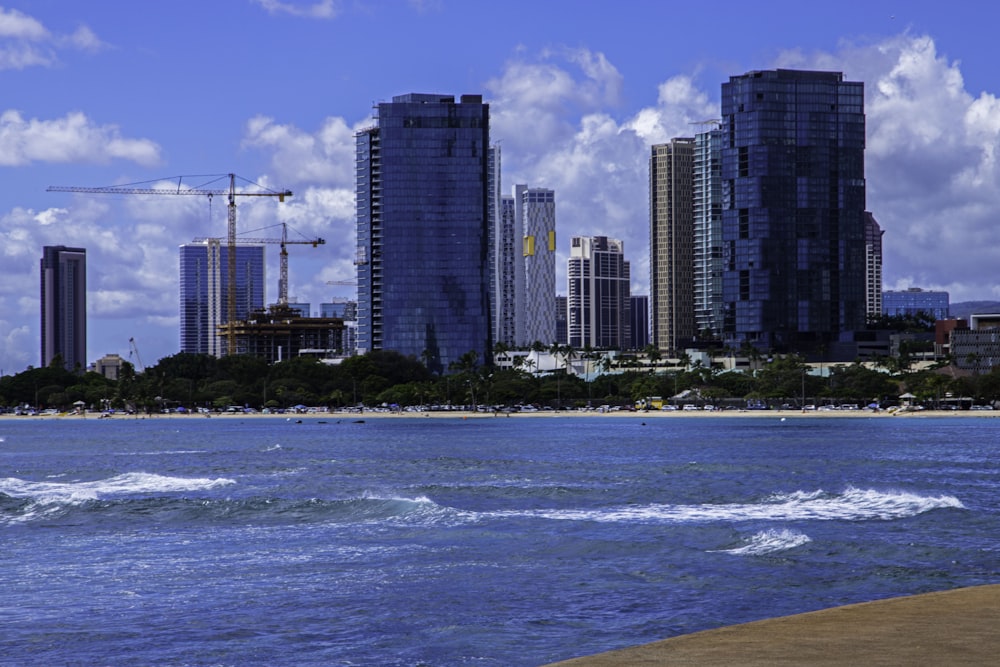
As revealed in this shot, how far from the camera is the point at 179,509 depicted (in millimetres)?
45562

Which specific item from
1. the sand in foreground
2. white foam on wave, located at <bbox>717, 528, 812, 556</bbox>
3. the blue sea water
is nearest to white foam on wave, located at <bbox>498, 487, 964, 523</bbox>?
the blue sea water

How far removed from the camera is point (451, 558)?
1228 inches

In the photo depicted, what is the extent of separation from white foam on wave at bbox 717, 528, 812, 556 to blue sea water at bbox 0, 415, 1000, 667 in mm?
119

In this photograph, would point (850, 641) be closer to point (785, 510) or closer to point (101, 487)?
point (785, 510)

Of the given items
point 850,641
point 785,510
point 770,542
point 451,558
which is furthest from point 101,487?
point 850,641

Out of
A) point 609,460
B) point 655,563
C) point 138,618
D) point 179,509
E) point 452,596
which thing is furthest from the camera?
point 609,460

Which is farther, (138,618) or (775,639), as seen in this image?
(138,618)

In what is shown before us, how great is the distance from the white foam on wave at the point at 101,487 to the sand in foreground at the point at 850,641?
119ft

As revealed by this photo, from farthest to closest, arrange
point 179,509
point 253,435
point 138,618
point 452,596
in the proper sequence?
point 253,435 → point 179,509 → point 452,596 → point 138,618

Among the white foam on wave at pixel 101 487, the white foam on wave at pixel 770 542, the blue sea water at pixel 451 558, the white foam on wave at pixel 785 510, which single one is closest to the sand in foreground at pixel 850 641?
the blue sea water at pixel 451 558

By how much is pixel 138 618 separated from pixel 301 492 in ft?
99.4

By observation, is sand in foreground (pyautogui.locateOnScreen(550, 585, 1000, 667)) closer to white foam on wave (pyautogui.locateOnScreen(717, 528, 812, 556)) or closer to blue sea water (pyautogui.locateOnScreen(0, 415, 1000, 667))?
blue sea water (pyautogui.locateOnScreen(0, 415, 1000, 667))

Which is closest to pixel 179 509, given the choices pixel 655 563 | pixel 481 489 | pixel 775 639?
pixel 481 489

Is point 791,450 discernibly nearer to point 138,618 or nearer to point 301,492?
point 301,492
